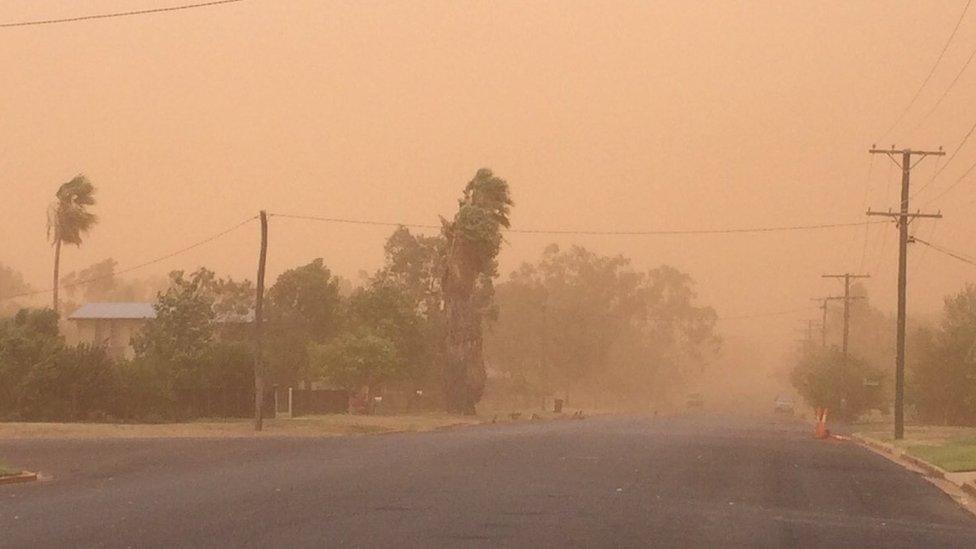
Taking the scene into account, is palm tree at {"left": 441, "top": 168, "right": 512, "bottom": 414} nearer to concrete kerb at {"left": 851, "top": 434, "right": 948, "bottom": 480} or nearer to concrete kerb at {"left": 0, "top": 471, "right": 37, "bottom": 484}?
concrete kerb at {"left": 851, "top": 434, "right": 948, "bottom": 480}

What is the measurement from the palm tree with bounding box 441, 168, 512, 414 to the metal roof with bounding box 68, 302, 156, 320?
97.0 feet

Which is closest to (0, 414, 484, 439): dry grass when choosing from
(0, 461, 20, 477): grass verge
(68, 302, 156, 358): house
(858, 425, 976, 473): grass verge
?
(0, 461, 20, 477): grass verge

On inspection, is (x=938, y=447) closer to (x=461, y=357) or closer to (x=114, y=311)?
(x=461, y=357)

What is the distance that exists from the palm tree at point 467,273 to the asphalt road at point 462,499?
3991cm

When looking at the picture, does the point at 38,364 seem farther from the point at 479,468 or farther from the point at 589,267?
the point at 589,267

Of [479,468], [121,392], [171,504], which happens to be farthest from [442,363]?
[171,504]

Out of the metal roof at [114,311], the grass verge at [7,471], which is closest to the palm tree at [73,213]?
the metal roof at [114,311]

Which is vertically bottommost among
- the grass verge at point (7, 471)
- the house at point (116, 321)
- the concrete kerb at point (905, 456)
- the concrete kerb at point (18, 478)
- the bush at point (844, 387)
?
the concrete kerb at point (18, 478)

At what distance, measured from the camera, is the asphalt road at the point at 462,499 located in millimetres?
17391

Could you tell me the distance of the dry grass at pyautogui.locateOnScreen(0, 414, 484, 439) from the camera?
154 feet

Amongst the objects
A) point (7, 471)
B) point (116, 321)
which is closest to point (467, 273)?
point (116, 321)

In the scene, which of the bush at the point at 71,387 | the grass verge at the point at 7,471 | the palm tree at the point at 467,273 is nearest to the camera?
the grass verge at the point at 7,471

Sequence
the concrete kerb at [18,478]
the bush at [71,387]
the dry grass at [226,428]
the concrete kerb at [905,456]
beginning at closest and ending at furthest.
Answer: the concrete kerb at [18,478], the concrete kerb at [905,456], the dry grass at [226,428], the bush at [71,387]

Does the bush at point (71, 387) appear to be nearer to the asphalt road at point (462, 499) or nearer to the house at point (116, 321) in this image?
the asphalt road at point (462, 499)
